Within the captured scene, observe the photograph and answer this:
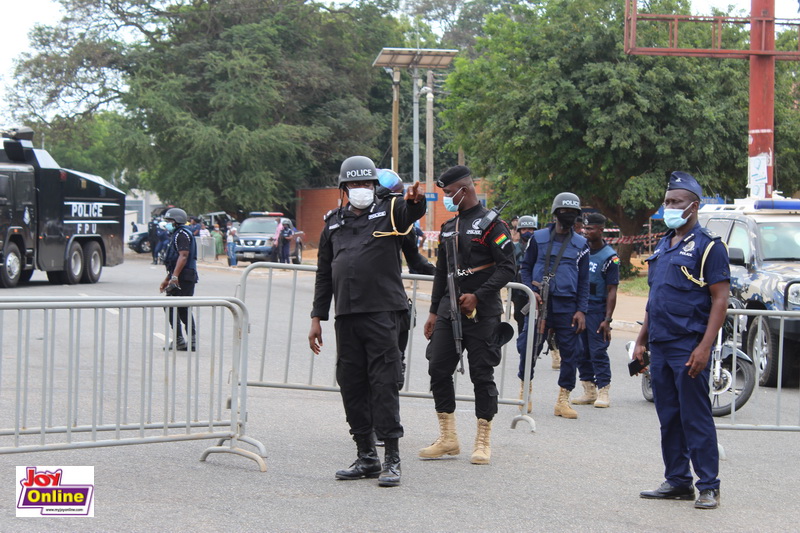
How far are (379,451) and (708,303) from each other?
261 centimetres

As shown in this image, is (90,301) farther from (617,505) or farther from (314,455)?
(617,505)

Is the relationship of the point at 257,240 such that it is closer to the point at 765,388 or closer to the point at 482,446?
the point at 765,388

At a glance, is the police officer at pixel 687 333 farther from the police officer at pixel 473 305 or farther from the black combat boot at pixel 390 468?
the black combat boot at pixel 390 468

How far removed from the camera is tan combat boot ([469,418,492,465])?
6715 mm

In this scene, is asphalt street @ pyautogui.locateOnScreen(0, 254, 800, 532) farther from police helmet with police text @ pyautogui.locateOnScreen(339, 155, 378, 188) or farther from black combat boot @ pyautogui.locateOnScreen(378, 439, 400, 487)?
police helmet with police text @ pyautogui.locateOnScreen(339, 155, 378, 188)

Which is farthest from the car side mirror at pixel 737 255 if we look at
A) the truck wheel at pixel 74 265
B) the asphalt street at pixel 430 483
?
the truck wheel at pixel 74 265

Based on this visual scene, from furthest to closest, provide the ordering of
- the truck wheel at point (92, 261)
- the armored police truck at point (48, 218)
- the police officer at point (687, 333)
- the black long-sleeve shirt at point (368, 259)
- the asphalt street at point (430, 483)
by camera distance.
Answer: the truck wheel at point (92, 261)
the armored police truck at point (48, 218)
the black long-sleeve shirt at point (368, 259)
the police officer at point (687, 333)
the asphalt street at point (430, 483)

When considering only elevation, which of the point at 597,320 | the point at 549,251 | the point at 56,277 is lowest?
the point at 56,277

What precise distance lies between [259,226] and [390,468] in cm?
3113

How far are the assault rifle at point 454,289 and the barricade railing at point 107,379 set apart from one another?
1.33 metres

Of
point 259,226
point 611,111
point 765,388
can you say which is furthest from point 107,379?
point 259,226

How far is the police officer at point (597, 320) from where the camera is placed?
9375 millimetres

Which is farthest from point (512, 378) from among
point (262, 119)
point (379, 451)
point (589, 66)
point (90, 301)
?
→ point (262, 119)

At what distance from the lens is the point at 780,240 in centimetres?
1157
